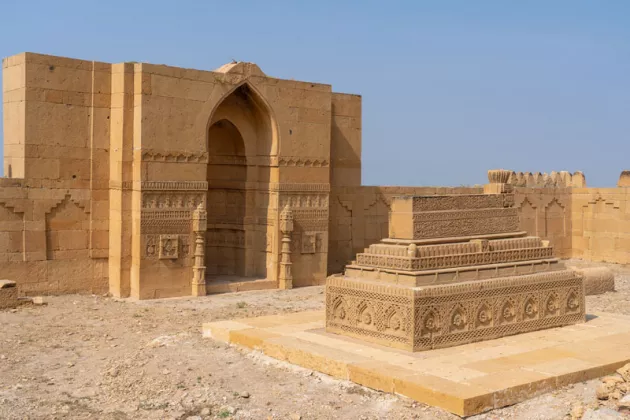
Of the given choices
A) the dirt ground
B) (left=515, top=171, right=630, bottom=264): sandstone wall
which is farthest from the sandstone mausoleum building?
(left=515, top=171, right=630, bottom=264): sandstone wall

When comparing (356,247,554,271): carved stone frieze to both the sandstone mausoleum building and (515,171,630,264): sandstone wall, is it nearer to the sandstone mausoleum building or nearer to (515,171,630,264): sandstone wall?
the sandstone mausoleum building

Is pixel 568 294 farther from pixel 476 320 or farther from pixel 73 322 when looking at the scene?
pixel 73 322

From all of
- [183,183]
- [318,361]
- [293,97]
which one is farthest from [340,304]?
[293,97]

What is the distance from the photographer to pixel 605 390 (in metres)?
6.74

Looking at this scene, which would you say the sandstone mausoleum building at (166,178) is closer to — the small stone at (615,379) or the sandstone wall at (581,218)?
the sandstone wall at (581,218)

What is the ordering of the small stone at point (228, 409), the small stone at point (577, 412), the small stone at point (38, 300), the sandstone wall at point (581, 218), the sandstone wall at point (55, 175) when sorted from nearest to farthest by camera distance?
the small stone at point (577, 412) < the small stone at point (228, 409) < the small stone at point (38, 300) < the sandstone wall at point (55, 175) < the sandstone wall at point (581, 218)

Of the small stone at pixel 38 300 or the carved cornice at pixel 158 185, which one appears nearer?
the small stone at pixel 38 300

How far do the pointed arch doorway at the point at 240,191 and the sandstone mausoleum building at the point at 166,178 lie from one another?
27mm

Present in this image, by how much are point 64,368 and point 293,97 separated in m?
7.88

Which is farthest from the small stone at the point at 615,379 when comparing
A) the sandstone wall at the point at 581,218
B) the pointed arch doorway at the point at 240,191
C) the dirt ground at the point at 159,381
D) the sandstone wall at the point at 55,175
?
the sandstone wall at the point at 581,218

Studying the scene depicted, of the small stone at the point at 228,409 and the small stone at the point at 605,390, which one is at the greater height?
the small stone at the point at 605,390

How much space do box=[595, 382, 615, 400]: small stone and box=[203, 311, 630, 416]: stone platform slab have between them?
44cm

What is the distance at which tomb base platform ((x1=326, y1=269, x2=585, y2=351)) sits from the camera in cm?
819

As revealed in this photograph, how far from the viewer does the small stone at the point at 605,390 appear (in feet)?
22.0
